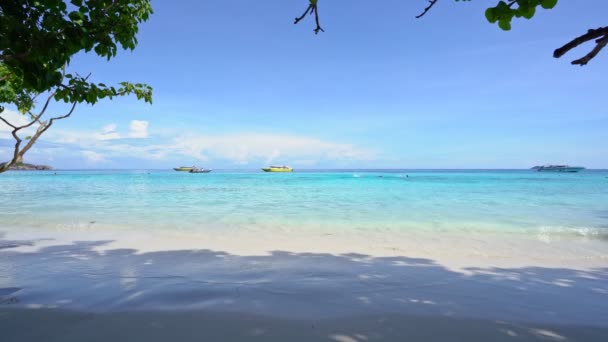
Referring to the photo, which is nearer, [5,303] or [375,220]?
[5,303]

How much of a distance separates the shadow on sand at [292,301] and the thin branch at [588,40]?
2371 mm

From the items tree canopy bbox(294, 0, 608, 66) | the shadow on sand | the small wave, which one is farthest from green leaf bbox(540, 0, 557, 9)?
the small wave

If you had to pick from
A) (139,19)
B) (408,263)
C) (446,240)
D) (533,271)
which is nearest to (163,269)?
(139,19)

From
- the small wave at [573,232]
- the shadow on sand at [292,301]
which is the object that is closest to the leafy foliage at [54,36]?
the shadow on sand at [292,301]

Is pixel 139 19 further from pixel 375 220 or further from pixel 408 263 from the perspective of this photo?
pixel 375 220

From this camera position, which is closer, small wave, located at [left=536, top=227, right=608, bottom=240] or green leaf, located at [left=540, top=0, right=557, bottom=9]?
green leaf, located at [left=540, top=0, right=557, bottom=9]

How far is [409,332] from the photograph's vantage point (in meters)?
2.95

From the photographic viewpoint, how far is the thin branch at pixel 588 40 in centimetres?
156

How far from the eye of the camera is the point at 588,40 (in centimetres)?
161

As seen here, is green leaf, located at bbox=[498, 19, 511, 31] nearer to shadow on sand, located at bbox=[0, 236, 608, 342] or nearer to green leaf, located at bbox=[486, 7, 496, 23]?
green leaf, located at bbox=[486, 7, 496, 23]

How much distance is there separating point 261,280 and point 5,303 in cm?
284

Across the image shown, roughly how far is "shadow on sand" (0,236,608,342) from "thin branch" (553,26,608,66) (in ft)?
7.78

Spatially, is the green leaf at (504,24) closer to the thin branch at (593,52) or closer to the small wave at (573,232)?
the thin branch at (593,52)

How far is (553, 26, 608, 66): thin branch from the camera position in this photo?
1560 millimetres
